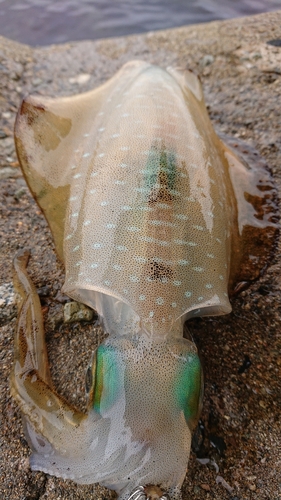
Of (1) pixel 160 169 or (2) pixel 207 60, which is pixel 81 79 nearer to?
(2) pixel 207 60

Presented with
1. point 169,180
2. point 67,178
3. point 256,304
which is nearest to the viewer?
point 169,180

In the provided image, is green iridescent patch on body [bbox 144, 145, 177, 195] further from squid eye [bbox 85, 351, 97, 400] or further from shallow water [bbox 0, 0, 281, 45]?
shallow water [bbox 0, 0, 281, 45]

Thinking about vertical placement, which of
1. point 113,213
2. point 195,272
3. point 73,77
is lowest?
point 195,272

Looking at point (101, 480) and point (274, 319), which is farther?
point (274, 319)

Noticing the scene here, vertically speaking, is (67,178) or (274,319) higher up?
(67,178)

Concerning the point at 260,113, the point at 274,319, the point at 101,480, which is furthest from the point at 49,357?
the point at 260,113

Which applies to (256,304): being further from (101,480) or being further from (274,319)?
(101,480)

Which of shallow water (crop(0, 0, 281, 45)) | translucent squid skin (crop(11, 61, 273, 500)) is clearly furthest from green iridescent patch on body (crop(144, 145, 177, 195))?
shallow water (crop(0, 0, 281, 45))

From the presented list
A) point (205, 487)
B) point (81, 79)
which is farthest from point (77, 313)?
point (81, 79)
